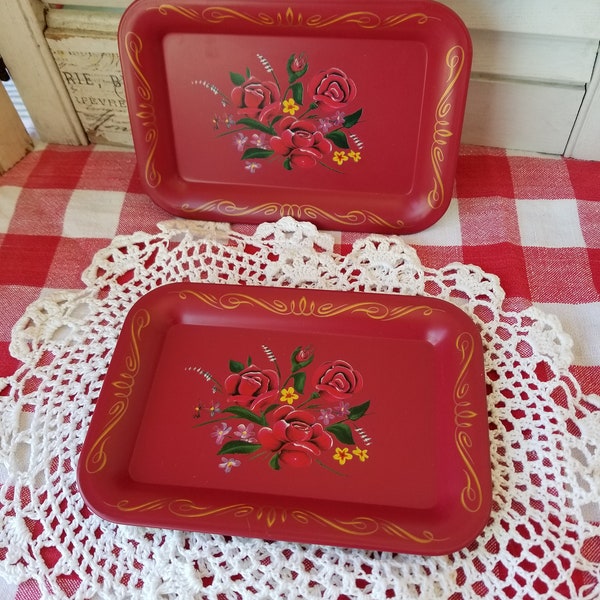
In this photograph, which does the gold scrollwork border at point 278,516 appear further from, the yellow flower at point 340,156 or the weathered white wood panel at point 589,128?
the weathered white wood panel at point 589,128

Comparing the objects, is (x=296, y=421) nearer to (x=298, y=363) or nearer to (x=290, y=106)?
(x=298, y=363)

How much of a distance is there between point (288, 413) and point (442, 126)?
38cm

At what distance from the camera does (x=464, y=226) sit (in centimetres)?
85

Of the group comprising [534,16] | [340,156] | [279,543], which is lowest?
[279,543]

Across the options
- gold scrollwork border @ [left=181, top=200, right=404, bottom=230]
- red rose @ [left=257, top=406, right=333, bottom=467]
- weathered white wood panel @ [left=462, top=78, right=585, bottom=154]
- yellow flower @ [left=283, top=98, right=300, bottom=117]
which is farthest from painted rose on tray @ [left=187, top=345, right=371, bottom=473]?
Result: weathered white wood panel @ [left=462, top=78, right=585, bottom=154]

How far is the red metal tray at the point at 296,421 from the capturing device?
60 cm

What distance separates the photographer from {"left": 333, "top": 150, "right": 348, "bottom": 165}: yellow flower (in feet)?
2.71

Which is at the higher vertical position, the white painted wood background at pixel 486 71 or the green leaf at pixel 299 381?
the white painted wood background at pixel 486 71

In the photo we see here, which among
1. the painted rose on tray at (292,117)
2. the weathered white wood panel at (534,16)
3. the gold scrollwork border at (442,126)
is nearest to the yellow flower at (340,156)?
the painted rose on tray at (292,117)

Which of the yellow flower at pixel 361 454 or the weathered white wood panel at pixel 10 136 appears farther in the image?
the weathered white wood panel at pixel 10 136

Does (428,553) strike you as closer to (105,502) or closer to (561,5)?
(105,502)

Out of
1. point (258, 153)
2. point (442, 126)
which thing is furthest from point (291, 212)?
point (442, 126)

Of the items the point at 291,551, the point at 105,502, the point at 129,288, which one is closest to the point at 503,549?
the point at 291,551

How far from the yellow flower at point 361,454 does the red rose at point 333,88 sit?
0.41m
